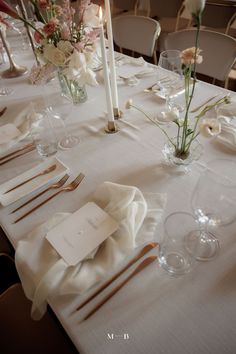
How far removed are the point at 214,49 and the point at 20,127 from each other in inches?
40.8

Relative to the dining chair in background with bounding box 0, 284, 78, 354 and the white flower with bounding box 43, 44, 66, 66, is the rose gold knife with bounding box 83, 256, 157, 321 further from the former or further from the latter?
the white flower with bounding box 43, 44, 66, 66

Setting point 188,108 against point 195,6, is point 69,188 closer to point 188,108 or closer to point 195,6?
point 188,108

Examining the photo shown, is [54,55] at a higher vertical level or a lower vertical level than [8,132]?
higher

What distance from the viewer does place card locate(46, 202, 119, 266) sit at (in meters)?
0.56

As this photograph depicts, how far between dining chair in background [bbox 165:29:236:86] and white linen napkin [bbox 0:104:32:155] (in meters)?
0.93

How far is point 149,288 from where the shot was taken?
0.52m

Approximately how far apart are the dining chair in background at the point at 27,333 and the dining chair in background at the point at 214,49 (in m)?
1.33

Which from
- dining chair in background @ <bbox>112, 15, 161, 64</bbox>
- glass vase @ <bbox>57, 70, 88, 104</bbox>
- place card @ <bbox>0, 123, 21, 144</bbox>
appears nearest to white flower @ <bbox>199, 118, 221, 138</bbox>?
glass vase @ <bbox>57, 70, 88, 104</bbox>

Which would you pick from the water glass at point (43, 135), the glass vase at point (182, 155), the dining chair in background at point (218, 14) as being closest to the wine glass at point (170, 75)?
the glass vase at point (182, 155)

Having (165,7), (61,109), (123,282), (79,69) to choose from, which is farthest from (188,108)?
(165,7)

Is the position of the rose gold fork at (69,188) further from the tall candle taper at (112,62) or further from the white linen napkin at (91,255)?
the tall candle taper at (112,62)

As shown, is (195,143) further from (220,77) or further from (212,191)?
(220,77)

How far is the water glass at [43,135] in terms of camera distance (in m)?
0.86

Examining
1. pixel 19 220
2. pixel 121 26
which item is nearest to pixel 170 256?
pixel 19 220
